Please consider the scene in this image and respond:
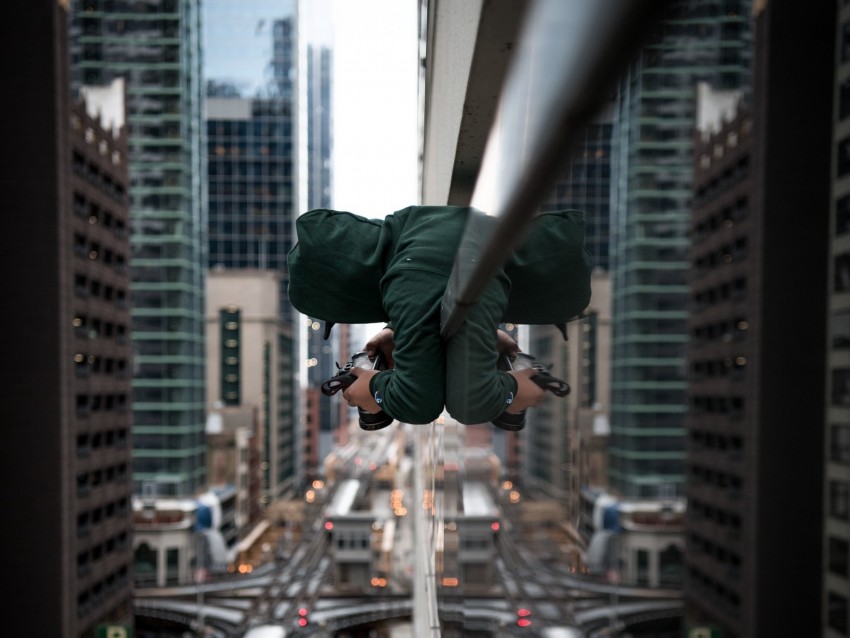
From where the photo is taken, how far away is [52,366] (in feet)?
39.1

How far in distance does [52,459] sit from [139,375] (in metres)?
5.71

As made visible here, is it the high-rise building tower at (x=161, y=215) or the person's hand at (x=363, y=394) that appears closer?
the person's hand at (x=363, y=394)

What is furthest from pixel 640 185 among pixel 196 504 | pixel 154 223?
pixel 196 504

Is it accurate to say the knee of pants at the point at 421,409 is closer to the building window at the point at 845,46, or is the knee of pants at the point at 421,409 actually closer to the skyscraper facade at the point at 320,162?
the building window at the point at 845,46

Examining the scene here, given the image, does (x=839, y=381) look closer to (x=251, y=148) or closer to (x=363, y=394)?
(x=363, y=394)

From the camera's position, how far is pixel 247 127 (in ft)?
94.3

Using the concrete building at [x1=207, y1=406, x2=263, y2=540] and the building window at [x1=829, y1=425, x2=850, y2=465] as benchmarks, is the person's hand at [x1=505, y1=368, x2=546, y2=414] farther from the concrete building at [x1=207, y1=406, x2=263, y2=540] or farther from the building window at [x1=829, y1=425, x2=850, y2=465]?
the concrete building at [x1=207, y1=406, x2=263, y2=540]

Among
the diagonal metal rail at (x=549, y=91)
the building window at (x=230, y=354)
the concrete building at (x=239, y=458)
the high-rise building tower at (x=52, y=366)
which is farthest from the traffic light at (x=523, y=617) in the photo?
the building window at (x=230, y=354)

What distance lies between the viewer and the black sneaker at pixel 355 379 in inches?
34.3

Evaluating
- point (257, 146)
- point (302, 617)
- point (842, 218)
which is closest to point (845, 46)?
point (842, 218)

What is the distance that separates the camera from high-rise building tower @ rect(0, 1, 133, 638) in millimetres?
11617

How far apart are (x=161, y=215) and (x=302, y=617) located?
12.2 meters

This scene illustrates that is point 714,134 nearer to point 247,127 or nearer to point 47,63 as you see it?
point 47,63

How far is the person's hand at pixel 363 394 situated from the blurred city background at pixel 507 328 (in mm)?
296
